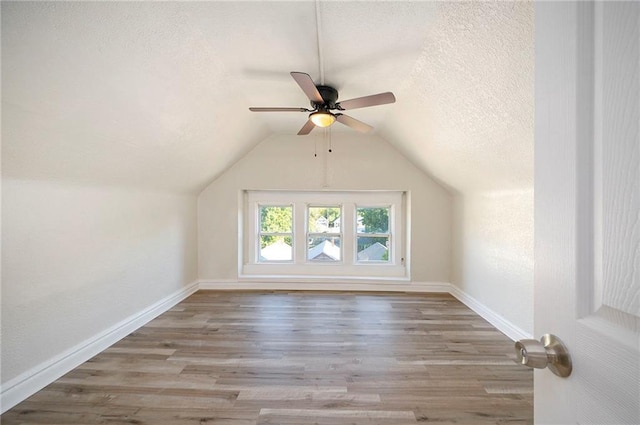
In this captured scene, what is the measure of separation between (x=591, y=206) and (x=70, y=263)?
2731mm

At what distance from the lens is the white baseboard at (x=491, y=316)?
2.34 meters

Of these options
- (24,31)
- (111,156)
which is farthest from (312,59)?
(111,156)

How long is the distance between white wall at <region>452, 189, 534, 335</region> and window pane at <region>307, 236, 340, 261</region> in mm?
1654

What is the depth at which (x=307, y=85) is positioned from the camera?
1.71 m

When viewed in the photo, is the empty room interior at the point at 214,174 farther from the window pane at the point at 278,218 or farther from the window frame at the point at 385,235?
the window pane at the point at 278,218

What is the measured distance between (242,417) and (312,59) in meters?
2.29

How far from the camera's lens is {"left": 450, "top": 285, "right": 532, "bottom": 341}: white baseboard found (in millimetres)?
2343

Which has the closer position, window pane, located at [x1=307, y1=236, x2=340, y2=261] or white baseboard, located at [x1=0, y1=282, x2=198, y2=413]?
white baseboard, located at [x1=0, y1=282, x2=198, y2=413]

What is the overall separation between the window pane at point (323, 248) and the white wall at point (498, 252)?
165 centimetres

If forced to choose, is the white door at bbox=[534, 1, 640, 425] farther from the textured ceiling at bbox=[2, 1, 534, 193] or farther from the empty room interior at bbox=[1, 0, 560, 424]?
the textured ceiling at bbox=[2, 1, 534, 193]

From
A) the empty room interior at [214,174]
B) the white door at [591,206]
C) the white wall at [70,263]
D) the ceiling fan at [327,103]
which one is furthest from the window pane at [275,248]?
the white door at [591,206]

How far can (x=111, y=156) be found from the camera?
1.94 metres

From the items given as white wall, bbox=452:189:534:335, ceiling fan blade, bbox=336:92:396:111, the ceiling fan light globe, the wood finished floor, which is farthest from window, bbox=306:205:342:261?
ceiling fan blade, bbox=336:92:396:111

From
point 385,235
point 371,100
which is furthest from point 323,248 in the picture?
point 371,100
